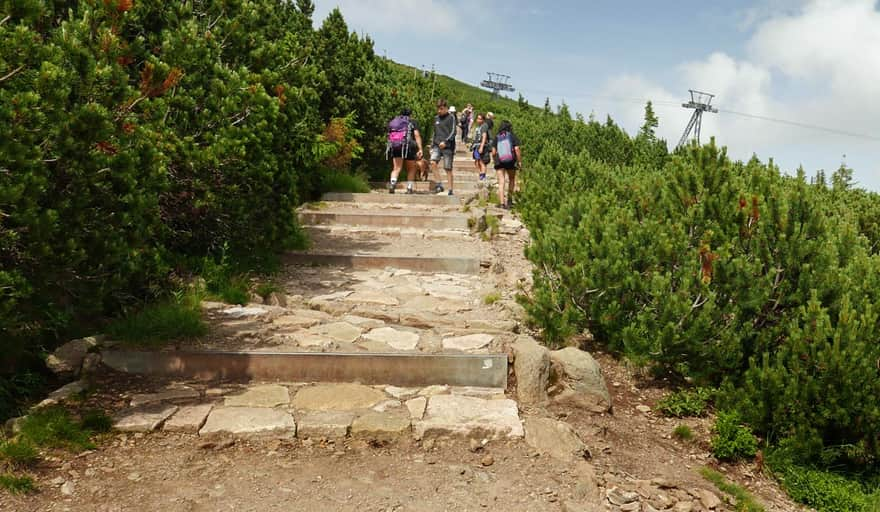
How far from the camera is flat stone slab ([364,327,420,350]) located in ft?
18.3

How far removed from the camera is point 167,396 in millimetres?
4711

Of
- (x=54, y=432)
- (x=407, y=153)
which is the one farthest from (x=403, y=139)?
(x=54, y=432)

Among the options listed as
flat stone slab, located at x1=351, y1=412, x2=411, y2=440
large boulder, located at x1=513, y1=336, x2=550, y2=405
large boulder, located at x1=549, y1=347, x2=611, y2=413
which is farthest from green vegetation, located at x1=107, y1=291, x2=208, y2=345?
large boulder, located at x1=549, y1=347, x2=611, y2=413

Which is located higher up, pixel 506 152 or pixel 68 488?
pixel 506 152

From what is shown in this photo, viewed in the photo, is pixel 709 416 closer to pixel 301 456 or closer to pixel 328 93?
pixel 301 456

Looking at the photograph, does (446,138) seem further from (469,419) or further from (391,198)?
(469,419)

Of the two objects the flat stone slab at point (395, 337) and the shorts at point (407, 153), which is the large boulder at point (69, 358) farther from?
the shorts at point (407, 153)

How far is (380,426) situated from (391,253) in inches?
200

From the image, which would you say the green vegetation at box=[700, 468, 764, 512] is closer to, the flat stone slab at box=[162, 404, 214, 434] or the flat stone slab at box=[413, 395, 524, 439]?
the flat stone slab at box=[413, 395, 524, 439]

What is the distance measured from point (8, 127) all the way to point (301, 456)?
2.51 metres

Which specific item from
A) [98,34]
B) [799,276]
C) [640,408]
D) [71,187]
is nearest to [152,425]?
[71,187]

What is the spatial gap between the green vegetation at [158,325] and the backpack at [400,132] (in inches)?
306

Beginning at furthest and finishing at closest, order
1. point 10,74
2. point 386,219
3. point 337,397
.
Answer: point 386,219, point 337,397, point 10,74

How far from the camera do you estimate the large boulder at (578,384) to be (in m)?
5.09
